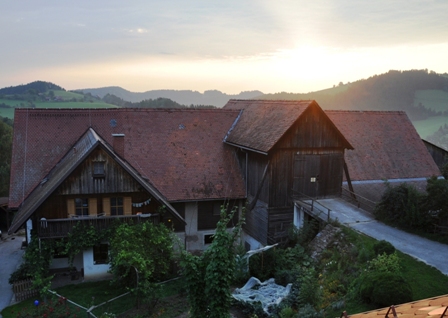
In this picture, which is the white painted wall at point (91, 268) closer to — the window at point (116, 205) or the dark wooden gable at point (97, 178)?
the window at point (116, 205)

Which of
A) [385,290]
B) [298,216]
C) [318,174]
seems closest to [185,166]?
[298,216]

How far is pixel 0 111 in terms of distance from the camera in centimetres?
8300

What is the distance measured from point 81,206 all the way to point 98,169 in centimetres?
235

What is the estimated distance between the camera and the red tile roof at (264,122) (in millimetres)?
22156

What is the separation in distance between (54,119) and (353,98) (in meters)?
79.7

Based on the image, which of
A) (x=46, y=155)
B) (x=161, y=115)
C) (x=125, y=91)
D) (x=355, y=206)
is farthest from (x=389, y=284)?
(x=125, y=91)

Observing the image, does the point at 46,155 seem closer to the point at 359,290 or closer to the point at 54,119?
the point at 54,119

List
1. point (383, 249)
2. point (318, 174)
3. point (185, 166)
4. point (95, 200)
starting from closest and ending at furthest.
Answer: point (383, 249) < point (95, 200) < point (318, 174) < point (185, 166)

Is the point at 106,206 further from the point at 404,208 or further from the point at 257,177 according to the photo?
the point at 404,208

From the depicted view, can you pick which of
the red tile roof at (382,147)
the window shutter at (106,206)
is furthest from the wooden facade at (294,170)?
the window shutter at (106,206)

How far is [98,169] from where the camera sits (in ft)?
65.7

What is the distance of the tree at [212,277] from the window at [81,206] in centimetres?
1087

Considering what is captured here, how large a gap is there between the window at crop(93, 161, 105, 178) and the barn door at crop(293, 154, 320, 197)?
1136 centimetres

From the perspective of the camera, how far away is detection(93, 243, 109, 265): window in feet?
68.5
